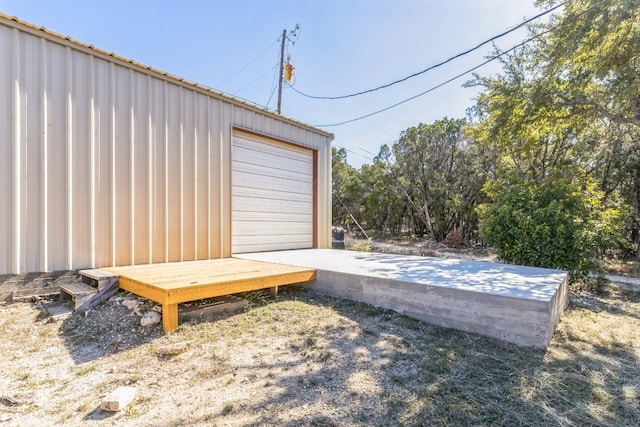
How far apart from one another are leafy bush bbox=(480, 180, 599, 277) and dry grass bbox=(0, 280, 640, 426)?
1.96 m

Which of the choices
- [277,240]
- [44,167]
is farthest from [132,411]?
[277,240]

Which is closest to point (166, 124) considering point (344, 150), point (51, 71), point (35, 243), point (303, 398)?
point (51, 71)

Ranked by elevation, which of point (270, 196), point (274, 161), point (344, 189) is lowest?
point (270, 196)

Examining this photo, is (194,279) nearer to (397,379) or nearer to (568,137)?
(397,379)

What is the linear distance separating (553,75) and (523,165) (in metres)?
4.73

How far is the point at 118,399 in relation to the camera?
1.74 meters

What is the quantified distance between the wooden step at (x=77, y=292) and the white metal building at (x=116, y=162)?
338mm

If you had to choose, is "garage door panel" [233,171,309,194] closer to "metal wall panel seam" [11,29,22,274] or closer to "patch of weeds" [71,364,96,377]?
"metal wall panel seam" [11,29,22,274]

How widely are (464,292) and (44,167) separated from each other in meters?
4.59

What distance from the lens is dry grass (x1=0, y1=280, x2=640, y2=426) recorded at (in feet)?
5.66

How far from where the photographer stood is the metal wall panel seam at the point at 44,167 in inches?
136

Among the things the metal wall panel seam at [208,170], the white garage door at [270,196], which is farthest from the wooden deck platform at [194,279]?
Result: the white garage door at [270,196]

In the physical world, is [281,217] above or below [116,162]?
below

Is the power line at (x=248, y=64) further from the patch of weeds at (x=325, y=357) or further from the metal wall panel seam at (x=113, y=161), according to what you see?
the patch of weeds at (x=325, y=357)
